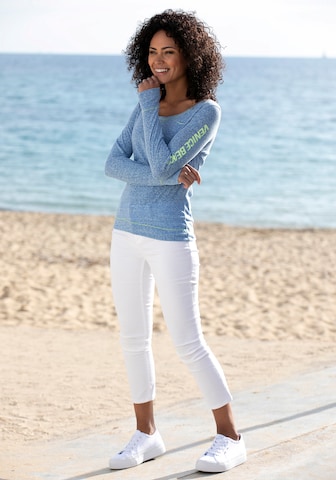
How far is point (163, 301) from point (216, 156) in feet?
85.2

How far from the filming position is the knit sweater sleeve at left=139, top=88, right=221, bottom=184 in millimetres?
3217

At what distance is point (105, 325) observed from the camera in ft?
24.2

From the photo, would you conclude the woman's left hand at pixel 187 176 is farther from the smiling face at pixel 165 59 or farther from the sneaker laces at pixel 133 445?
the sneaker laces at pixel 133 445

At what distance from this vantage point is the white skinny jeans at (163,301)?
3.26 m

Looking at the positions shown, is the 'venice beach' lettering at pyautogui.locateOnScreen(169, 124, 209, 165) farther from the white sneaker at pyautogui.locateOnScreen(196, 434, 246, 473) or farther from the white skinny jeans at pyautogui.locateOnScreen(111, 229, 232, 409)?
the white sneaker at pyautogui.locateOnScreen(196, 434, 246, 473)

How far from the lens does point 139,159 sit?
341cm

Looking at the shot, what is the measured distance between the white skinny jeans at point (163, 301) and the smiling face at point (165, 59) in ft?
1.96

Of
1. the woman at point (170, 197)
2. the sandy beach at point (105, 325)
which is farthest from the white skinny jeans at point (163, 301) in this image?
the sandy beach at point (105, 325)

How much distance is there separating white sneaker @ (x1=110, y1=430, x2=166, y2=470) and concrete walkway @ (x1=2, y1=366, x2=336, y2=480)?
31 mm

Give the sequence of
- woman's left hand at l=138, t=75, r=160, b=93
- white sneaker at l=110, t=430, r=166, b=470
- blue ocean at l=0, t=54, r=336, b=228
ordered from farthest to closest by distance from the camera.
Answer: blue ocean at l=0, t=54, r=336, b=228, white sneaker at l=110, t=430, r=166, b=470, woman's left hand at l=138, t=75, r=160, b=93

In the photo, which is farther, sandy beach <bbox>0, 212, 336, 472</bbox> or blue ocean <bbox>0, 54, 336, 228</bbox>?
blue ocean <bbox>0, 54, 336, 228</bbox>

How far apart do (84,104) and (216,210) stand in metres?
34.6

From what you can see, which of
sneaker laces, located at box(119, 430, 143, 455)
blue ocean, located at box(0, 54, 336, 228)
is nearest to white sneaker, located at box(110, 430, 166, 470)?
sneaker laces, located at box(119, 430, 143, 455)

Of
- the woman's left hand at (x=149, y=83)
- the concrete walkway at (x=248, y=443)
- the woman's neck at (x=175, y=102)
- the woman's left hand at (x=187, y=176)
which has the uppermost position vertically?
the woman's left hand at (x=149, y=83)
